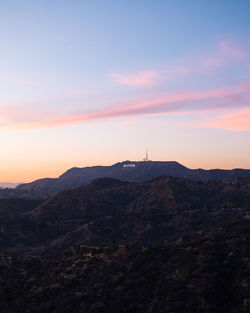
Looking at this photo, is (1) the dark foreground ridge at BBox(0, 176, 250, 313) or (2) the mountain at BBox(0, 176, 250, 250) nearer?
(1) the dark foreground ridge at BBox(0, 176, 250, 313)

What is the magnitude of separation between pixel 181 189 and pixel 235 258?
103m

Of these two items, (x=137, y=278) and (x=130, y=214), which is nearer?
(x=137, y=278)

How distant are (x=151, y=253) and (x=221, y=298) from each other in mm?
12871

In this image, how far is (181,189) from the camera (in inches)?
5340

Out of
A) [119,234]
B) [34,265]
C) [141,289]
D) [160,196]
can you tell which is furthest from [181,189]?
[141,289]

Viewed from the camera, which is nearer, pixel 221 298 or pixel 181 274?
pixel 221 298

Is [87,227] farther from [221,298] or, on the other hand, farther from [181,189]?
[221,298]

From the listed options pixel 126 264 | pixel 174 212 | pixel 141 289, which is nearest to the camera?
pixel 141 289

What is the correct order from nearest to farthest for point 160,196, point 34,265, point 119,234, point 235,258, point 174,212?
point 235,258 < point 34,265 < point 119,234 < point 174,212 < point 160,196

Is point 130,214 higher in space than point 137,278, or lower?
lower

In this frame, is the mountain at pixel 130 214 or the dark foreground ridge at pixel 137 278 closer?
the dark foreground ridge at pixel 137 278

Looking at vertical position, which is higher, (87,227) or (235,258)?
(235,258)

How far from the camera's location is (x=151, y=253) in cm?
3822

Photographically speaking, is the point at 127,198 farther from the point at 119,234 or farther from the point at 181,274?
the point at 181,274
